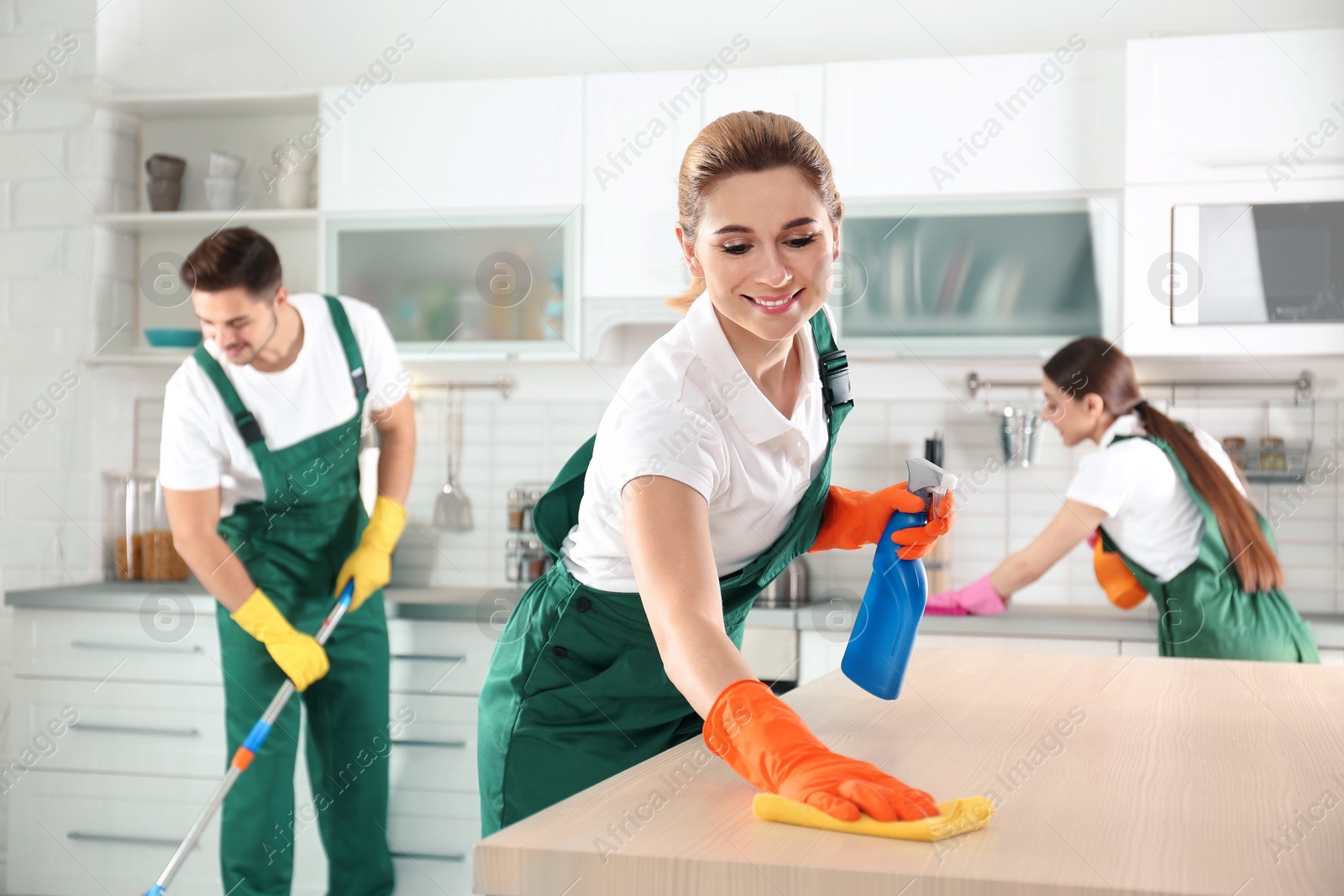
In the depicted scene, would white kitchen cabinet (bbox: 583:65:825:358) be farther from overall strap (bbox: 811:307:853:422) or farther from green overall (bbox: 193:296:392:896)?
overall strap (bbox: 811:307:853:422)

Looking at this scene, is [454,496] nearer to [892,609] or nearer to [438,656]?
[438,656]

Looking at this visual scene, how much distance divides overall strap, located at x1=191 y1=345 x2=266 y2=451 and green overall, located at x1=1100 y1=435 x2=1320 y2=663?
1.81 meters

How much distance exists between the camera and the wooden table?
25.9 inches

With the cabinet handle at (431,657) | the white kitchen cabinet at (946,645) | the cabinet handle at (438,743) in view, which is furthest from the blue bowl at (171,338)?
the white kitchen cabinet at (946,645)

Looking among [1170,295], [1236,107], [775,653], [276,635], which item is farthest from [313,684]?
[1236,107]

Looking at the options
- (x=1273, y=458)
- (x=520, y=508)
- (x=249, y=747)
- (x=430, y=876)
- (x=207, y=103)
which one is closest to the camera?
(x=249, y=747)

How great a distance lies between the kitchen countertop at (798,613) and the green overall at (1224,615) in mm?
288

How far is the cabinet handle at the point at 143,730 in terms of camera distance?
2.88 m

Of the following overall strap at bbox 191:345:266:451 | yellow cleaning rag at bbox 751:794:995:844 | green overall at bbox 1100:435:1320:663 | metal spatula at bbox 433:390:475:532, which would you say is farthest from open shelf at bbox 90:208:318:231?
yellow cleaning rag at bbox 751:794:995:844

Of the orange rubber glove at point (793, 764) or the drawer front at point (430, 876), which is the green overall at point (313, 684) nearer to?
the drawer front at point (430, 876)

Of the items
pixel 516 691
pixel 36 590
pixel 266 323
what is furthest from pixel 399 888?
pixel 516 691

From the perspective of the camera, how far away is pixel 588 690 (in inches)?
50.2

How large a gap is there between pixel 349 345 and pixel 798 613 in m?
1.18

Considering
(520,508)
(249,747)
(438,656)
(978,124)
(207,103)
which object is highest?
(207,103)
